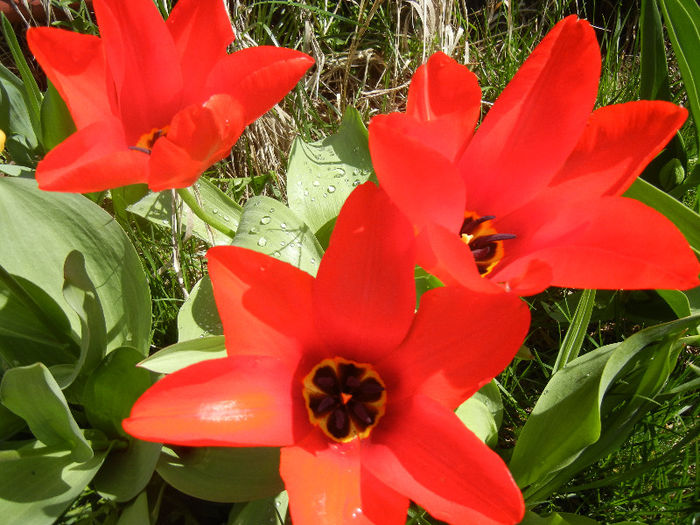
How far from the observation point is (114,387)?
113 cm

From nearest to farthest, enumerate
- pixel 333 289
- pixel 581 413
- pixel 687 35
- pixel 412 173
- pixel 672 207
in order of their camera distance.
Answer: pixel 412 173 < pixel 333 289 < pixel 581 413 < pixel 672 207 < pixel 687 35

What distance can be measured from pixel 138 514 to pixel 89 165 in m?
0.60

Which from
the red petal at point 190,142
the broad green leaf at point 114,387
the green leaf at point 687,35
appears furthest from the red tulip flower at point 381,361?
the green leaf at point 687,35

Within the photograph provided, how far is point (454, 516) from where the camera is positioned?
2.43 feet

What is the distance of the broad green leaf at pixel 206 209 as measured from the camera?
141 cm

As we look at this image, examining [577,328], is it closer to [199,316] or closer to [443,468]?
[443,468]

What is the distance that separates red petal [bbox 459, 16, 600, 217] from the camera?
0.90m

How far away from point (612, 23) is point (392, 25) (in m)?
0.87

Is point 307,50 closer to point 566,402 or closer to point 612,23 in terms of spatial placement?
point 612,23

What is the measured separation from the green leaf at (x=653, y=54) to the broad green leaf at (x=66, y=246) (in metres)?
1.27

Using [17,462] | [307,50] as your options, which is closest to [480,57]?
[307,50]

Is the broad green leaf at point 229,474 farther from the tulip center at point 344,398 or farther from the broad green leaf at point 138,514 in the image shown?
the tulip center at point 344,398

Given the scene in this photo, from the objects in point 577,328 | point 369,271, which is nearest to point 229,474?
point 369,271

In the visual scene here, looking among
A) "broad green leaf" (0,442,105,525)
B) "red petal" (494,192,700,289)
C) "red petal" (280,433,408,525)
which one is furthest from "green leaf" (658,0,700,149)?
"broad green leaf" (0,442,105,525)
